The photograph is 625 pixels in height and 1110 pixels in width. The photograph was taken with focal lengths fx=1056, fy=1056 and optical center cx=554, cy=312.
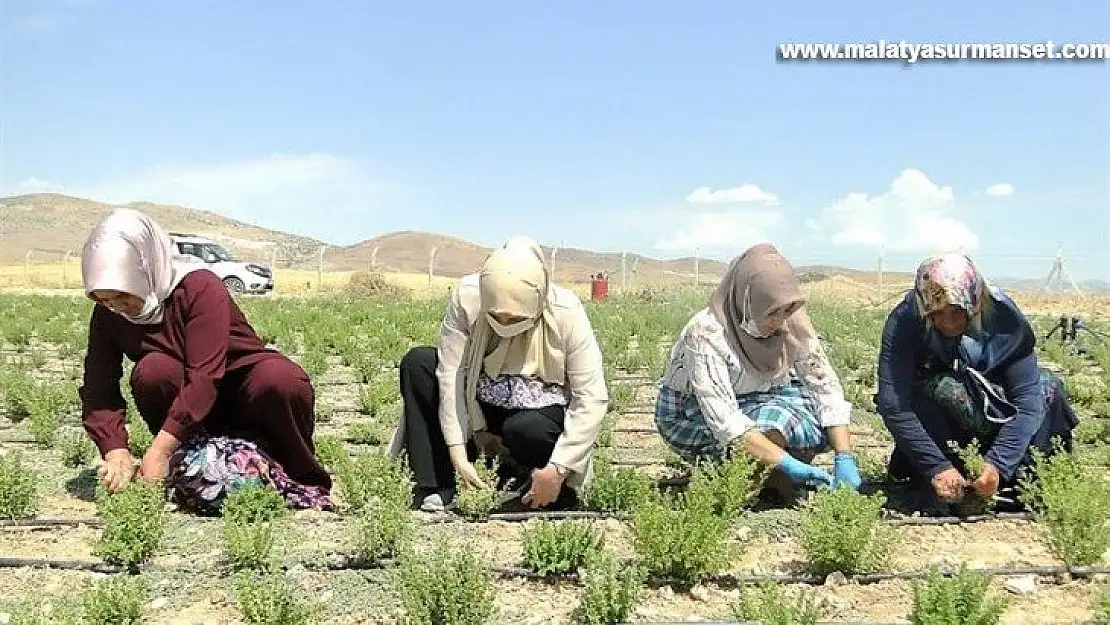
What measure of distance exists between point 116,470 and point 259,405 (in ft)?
1.91

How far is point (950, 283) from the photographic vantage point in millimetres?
3824

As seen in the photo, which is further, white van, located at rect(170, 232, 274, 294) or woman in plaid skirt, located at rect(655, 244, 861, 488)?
white van, located at rect(170, 232, 274, 294)

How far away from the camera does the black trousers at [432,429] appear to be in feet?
13.8

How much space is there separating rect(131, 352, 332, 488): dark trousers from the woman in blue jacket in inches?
92.3

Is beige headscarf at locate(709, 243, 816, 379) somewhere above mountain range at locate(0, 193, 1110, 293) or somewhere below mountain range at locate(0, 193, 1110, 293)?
below

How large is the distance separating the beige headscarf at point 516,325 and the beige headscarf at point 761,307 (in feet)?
2.28

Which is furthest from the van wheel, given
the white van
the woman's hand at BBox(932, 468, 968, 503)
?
the woman's hand at BBox(932, 468, 968, 503)

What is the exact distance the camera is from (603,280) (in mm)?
26453

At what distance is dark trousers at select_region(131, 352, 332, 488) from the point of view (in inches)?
164

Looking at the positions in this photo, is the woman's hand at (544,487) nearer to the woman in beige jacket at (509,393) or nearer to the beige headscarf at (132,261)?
the woman in beige jacket at (509,393)

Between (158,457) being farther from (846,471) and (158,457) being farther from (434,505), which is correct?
(846,471)

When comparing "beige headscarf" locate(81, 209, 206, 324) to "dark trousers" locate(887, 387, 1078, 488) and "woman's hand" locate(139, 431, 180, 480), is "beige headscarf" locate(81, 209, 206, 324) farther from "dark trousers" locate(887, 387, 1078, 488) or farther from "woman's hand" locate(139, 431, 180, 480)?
"dark trousers" locate(887, 387, 1078, 488)

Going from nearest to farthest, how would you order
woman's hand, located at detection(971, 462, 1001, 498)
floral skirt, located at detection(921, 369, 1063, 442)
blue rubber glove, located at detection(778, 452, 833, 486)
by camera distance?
woman's hand, located at detection(971, 462, 1001, 498)
blue rubber glove, located at detection(778, 452, 833, 486)
floral skirt, located at detection(921, 369, 1063, 442)

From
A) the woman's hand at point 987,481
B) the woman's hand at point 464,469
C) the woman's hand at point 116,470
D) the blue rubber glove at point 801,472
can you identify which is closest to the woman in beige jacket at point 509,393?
the woman's hand at point 464,469
